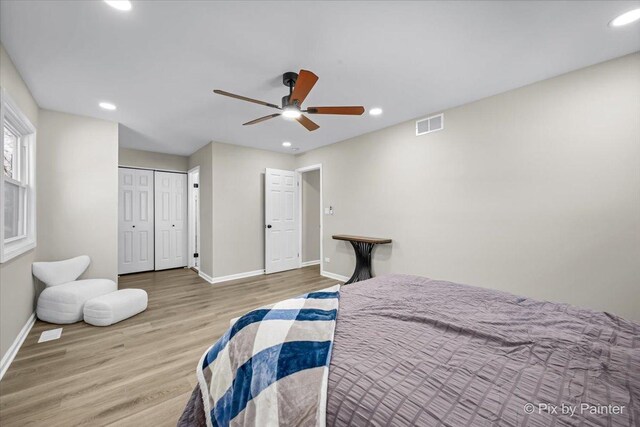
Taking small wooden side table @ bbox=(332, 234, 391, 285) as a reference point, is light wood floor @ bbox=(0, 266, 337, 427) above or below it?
below

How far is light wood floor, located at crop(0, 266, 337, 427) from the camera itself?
5.27 feet

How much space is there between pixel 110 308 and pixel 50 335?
53 cm

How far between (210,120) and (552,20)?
3.62 meters

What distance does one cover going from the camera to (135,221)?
516 cm

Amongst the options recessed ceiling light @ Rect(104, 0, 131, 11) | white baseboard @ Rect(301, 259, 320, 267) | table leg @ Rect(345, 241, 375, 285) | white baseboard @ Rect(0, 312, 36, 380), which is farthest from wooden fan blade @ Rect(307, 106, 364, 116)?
white baseboard @ Rect(301, 259, 320, 267)

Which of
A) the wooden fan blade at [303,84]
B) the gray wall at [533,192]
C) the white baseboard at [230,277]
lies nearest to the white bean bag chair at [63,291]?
the white baseboard at [230,277]

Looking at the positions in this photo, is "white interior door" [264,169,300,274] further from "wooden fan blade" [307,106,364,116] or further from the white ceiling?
"wooden fan blade" [307,106,364,116]

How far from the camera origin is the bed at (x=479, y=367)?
738 millimetres

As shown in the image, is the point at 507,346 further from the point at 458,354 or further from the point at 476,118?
the point at 476,118

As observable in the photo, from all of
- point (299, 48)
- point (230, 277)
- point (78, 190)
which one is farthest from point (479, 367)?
point (78, 190)

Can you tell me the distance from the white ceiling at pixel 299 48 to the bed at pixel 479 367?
190 cm

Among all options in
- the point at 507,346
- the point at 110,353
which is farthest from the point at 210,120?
the point at 507,346

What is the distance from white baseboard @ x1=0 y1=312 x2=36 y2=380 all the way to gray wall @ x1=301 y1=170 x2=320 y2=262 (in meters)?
4.11

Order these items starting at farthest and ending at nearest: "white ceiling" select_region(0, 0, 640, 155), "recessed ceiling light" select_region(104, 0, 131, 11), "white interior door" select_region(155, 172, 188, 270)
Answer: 1. "white interior door" select_region(155, 172, 188, 270)
2. "white ceiling" select_region(0, 0, 640, 155)
3. "recessed ceiling light" select_region(104, 0, 131, 11)
